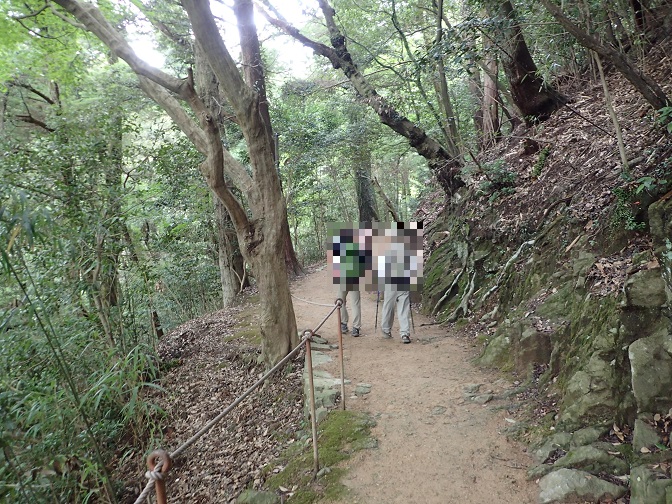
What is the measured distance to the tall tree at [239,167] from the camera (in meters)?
5.22

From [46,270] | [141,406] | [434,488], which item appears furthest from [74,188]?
[434,488]

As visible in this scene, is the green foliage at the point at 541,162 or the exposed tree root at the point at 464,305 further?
the green foliage at the point at 541,162

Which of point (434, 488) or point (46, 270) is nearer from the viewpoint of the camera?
point (434, 488)

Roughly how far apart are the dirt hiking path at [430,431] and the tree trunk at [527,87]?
487cm

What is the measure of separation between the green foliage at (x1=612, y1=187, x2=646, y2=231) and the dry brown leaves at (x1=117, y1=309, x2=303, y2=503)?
398cm

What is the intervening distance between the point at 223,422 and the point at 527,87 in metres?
7.79

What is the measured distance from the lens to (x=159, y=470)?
6.40ft

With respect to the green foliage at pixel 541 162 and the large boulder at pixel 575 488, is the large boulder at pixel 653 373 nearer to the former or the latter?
the large boulder at pixel 575 488

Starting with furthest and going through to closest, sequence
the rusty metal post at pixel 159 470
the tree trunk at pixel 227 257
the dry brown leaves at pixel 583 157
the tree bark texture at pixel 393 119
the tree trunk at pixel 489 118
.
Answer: the tree trunk at pixel 489 118 < the tree trunk at pixel 227 257 < the tree bark texture at pixel 393 119 < the dry brown leaves at pixel 583 157 < the rusty metal post at pixel 159 470

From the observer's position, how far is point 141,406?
15.9 feet

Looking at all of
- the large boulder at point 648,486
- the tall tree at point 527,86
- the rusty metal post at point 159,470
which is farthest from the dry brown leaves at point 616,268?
the tall tree at point 527,86

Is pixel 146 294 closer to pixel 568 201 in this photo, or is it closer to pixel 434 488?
pixel 434 488

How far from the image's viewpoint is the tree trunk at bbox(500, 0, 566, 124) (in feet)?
25.0

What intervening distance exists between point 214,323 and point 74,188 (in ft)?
14.8
